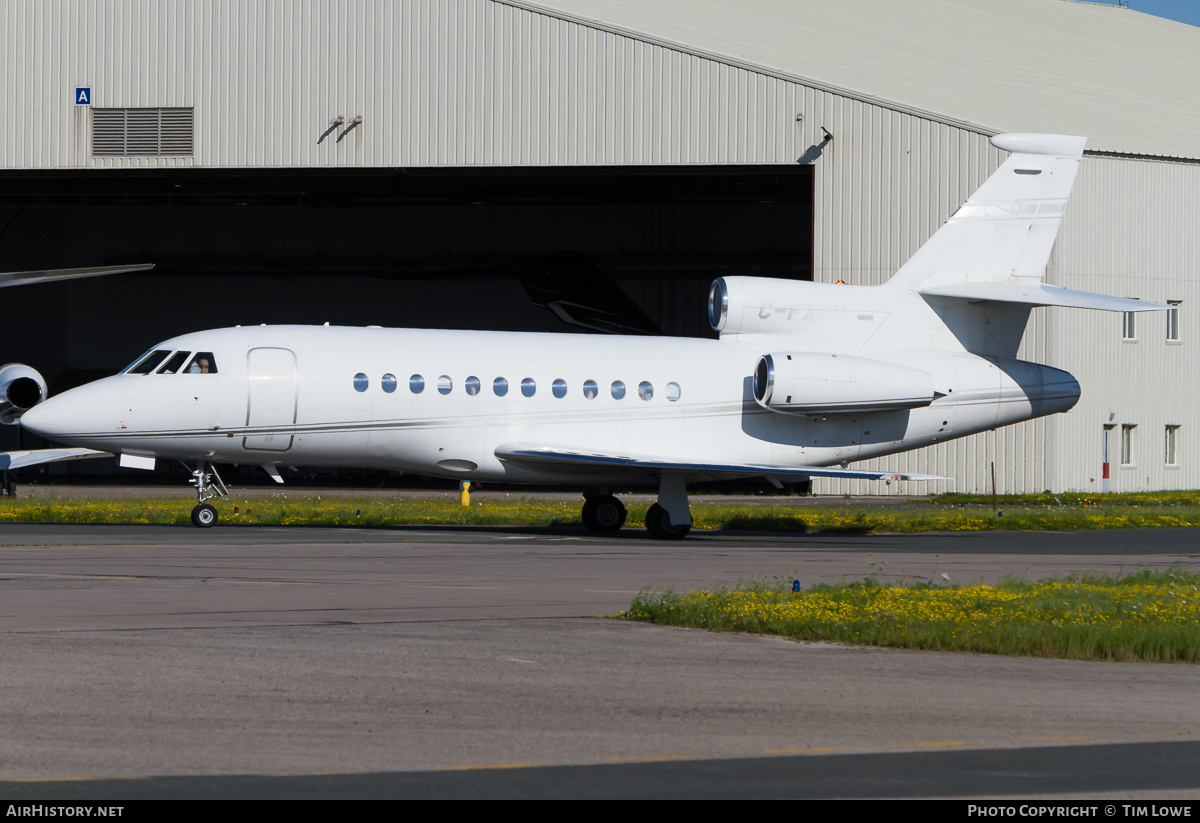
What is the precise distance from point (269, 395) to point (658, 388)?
265 inches

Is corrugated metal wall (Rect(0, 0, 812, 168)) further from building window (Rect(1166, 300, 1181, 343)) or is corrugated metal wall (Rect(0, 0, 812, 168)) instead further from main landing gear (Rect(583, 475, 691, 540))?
main landing gear (Rect(583, 475, 691, 540))

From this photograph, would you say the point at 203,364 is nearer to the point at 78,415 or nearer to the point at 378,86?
the point at 78,415

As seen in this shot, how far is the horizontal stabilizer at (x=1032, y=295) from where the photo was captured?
76.6 ft

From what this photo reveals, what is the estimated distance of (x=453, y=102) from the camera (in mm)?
35875

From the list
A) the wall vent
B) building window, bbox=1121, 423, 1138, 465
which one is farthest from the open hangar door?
building window, bbox=1121, 423, 1138, 465

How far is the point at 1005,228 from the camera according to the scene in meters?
25.5

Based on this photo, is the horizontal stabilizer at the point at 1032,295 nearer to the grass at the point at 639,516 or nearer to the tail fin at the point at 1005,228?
the tail fin at the point at 1005,228

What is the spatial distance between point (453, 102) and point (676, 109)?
5.89m

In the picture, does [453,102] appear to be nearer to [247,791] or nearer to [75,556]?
[75,556]

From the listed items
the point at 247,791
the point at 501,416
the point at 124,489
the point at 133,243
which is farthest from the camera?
the point at 133,243

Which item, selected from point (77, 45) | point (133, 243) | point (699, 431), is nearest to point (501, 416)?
point (699, 431)

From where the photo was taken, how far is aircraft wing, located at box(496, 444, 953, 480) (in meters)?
22.7

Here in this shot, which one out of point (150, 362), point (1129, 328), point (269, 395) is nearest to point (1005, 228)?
point (269, 395)

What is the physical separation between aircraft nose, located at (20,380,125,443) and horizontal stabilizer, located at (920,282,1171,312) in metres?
14.5
